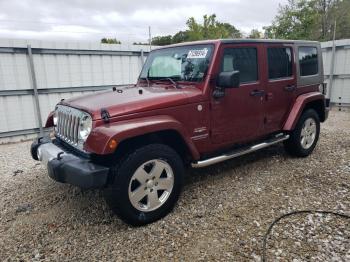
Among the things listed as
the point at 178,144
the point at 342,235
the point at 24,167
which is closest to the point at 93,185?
the point at 178,144

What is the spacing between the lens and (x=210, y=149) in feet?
11.8

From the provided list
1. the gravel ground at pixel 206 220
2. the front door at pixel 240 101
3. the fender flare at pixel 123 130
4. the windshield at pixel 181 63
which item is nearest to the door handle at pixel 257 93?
the front door at pixel 240 101

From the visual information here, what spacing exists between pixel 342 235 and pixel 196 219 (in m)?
1.41

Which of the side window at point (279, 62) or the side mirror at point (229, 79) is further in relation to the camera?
the side window at point (279, 62)

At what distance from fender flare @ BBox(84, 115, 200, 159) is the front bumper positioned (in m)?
0.16

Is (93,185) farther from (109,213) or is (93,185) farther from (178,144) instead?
(178,144)

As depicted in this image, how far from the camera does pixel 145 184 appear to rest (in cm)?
298

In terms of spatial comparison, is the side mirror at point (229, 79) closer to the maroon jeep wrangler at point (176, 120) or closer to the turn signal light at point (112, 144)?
the maroon jeep wrangler at point (176, 120)

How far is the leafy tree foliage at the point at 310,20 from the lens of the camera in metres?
A: 17.5

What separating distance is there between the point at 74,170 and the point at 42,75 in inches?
207

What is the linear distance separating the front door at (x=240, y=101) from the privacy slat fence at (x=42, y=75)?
504 cm

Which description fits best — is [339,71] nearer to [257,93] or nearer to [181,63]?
[257,93]

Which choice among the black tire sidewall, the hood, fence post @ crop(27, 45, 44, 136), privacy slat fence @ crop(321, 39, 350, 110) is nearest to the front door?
the hood

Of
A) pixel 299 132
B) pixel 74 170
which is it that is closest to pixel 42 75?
pixel 74 170
